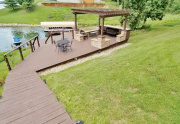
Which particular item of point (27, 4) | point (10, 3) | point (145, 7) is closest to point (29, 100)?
point (145, 7)

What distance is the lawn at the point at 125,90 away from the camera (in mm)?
2986

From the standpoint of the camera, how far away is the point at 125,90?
3773 mm

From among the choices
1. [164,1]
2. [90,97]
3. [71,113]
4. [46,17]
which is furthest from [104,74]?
[46,17]

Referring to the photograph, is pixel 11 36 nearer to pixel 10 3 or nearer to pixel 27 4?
pixel 27 4

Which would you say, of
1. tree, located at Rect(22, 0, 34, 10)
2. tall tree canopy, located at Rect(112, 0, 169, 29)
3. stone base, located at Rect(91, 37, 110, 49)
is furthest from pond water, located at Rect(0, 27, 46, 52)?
tree, located at Rect(22, 0, 34, 10)

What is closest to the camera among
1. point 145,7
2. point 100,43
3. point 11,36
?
point 100,43

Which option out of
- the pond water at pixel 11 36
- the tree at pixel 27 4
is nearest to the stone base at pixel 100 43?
the pond water at pixel 11 36

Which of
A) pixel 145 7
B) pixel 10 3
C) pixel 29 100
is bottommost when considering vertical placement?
pixel 29 100

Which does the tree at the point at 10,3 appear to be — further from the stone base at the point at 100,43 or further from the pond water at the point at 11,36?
the stone base at the point at 100,43

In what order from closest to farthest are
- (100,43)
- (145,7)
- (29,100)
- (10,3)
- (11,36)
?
(29,100), (100,43), (145,7), (11,36), (10,3)

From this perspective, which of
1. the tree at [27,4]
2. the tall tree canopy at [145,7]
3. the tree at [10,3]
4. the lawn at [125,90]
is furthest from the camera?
the tree at [10,3]

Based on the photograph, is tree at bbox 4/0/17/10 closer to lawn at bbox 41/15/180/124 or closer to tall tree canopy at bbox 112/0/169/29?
tall tree canopy at bbox 112/0/169/29

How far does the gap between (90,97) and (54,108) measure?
1110 mm

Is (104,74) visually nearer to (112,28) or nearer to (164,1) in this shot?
(112,28)
